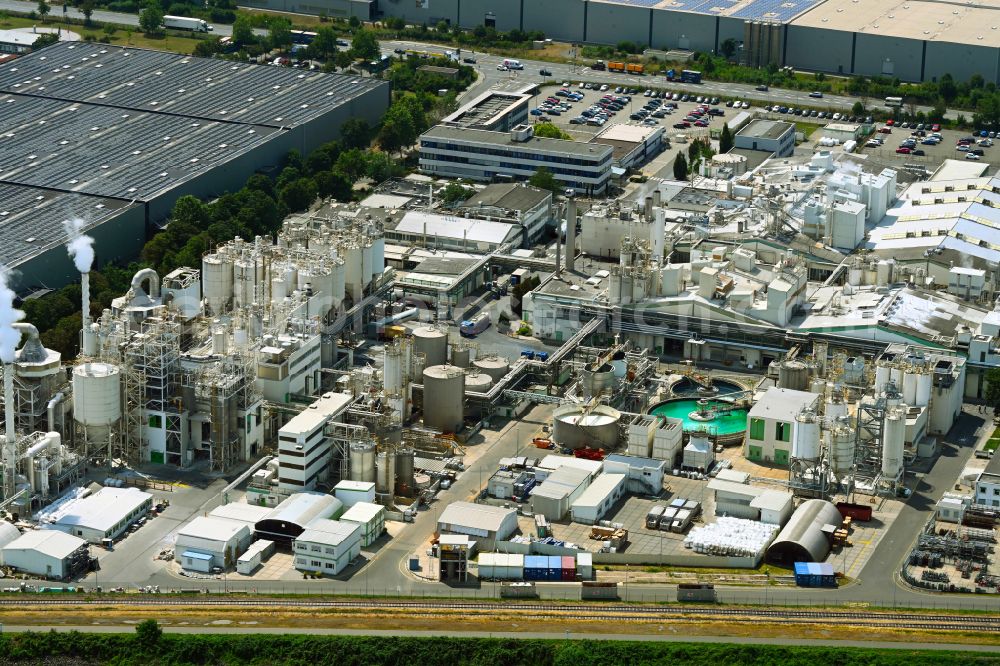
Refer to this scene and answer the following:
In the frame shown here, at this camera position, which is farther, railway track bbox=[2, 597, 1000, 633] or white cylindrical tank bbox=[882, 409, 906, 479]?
white cylindrical tank bbox=[882, 409, 906, 479]

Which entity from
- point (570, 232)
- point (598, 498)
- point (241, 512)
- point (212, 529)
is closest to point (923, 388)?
point (598, 498)

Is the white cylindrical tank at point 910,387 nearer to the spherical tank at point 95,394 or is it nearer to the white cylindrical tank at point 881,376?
the white cylindrical tank at point 881,376

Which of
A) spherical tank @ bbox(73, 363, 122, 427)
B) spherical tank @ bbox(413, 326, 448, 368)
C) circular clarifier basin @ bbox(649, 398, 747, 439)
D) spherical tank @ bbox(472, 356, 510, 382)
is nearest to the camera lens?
spherical tank @ bbox(73, 363, 122, 427)

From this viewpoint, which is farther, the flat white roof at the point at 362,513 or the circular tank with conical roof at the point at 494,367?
the circular tank with conical roof at the point at 494,367

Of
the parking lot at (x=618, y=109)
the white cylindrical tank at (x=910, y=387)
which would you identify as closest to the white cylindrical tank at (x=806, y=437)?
the white cylindrical tank at (x=910, y=387)

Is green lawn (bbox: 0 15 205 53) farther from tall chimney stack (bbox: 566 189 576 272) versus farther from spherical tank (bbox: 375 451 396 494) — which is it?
spherical tank (bbox: 375 451 396 494)

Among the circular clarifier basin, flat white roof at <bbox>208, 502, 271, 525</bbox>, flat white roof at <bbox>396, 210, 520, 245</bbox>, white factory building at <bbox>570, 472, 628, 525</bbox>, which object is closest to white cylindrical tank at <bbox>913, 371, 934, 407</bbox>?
the circular clarifier basin

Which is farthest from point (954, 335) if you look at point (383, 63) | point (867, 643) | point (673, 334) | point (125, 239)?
point (383, 63)
